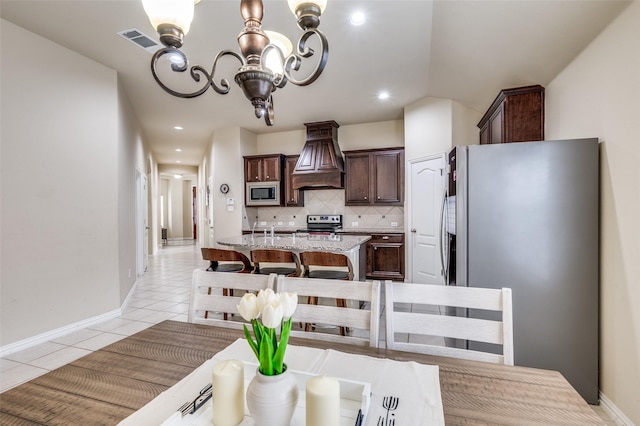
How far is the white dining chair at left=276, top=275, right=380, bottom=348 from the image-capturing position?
4.22 ft

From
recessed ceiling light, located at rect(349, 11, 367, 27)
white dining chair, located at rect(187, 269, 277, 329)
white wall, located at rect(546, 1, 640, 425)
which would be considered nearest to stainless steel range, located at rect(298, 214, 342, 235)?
recessed ceiling light, located at rect(349, 11, 367, 27)

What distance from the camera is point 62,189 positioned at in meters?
3.11

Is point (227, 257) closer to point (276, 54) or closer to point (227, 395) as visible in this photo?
point (276, 54)

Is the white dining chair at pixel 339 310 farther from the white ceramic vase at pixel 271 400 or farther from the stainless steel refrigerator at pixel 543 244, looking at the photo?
the stainless steel refrigerator at pixel 543 244

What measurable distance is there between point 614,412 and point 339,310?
201 centimetres

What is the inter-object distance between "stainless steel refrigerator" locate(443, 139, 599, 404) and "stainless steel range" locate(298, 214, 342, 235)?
383 centimetres

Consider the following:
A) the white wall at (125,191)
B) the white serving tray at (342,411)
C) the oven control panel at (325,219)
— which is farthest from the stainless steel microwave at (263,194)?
the white serving tray at (342,411)

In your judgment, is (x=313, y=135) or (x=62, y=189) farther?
(x=313, y=135)

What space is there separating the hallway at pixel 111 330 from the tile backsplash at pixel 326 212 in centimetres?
192

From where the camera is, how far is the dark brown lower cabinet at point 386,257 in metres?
5.18

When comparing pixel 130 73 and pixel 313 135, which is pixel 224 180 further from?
pixel 130 73

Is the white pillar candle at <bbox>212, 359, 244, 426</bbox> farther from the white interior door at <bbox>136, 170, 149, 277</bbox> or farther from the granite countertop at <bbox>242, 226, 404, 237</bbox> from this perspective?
the white interior door at <bbox>136, 170, 149, 277</bbox>

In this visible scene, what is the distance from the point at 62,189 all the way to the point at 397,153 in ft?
15.5

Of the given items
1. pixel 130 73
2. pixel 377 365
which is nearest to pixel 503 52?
pixel 377 365
